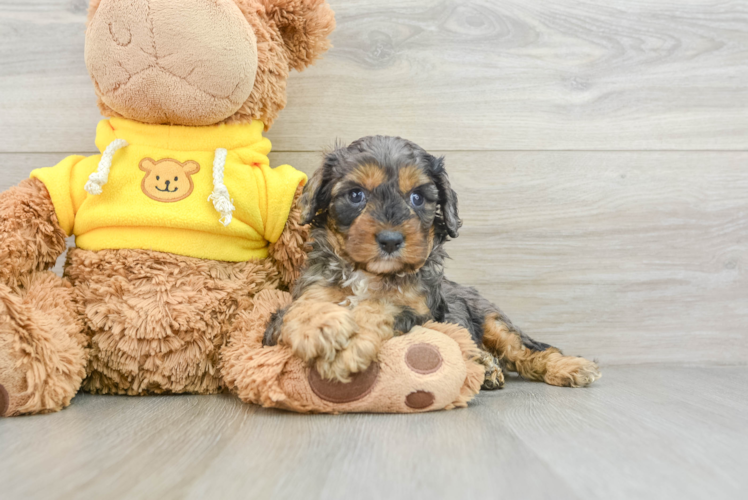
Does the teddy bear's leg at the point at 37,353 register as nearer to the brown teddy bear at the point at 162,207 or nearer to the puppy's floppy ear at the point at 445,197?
the brown teddy bear at the point at 162,207

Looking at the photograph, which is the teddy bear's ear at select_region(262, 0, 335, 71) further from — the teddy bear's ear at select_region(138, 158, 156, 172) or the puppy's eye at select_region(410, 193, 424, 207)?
the puppy's eye at select_region(410, 193, 424, 207)

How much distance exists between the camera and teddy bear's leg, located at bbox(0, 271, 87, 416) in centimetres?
158

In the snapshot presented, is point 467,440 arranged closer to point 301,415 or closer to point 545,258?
point 301,415

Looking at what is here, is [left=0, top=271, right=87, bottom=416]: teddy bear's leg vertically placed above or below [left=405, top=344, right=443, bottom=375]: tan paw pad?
below

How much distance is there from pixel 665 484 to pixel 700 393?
1.05 metres

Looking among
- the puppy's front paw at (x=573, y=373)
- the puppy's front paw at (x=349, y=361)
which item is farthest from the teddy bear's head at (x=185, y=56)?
the puppy's front paw at (x=573, y=373)

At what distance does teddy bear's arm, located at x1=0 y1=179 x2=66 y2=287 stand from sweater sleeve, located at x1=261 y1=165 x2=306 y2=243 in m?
0.70

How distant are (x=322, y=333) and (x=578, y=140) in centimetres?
163

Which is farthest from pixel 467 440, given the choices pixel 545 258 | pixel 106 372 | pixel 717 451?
pixel 545 258

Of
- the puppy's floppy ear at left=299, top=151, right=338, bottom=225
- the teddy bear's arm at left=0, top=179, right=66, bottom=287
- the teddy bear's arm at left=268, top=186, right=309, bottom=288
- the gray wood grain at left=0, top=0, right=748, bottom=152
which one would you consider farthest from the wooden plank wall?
the teddy bear's arm at left=0, top=179, right=66, bottom=287

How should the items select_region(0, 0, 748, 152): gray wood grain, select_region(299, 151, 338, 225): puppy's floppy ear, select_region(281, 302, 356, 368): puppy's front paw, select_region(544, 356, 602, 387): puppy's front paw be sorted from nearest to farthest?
select_region(281, 302, 356, 368): puppy's front paw
select_region(299, 151, 338, 225): puppy's floppy ear
select_region(544, 356, 602, 387): puppy's front paw
select_region(0, 0, 748, 152): gray wood grain

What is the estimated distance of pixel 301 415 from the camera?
1634mm

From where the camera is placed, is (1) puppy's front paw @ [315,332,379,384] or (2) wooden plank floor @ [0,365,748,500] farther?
(1) puppy's front paw @ [315,332,379,384]

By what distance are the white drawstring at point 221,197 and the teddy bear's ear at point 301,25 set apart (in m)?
0.53
